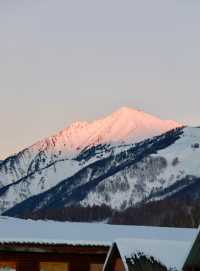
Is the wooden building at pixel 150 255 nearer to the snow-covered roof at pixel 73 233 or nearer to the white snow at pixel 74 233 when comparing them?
the white snow at pixel 74 233

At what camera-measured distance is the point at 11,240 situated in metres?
36.7

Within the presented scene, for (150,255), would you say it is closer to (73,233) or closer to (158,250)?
(158,250)

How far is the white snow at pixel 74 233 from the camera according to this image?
3769 cm

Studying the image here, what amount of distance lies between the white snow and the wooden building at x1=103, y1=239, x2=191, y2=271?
28.7 feet

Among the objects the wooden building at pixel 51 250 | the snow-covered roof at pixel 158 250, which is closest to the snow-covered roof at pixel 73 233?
the wooden building at pixel 51 250

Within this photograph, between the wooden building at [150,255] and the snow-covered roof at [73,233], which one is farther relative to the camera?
the snow-covered roof at [73,233]

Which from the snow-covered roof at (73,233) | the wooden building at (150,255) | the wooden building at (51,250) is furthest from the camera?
the snow-covered roof at (73,233)

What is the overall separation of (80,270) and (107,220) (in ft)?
528

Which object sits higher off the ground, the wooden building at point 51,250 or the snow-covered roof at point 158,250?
the wooden building at point 51,250

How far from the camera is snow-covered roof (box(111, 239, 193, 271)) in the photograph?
27.7 m

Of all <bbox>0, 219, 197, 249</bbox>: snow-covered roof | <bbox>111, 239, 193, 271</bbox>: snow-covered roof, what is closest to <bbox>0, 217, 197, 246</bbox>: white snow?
<bbox>0, 219, 197, 249</bbox>: snow-covered roof

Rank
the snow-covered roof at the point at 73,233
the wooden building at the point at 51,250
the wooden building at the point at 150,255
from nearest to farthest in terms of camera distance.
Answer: the wooden building at the point at 150,255 → the wooden building at the point at 51,250 → the snow-covered roof at the point at 73,233

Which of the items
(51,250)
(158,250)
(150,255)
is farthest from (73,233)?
(150,255)

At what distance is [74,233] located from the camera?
41.3 m
